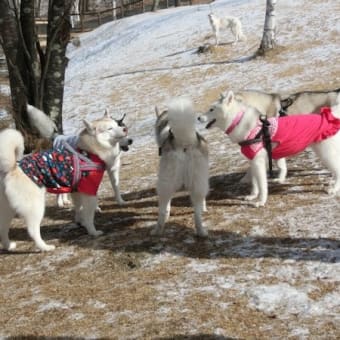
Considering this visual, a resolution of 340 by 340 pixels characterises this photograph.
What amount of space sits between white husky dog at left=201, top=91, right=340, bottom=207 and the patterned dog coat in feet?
5.50

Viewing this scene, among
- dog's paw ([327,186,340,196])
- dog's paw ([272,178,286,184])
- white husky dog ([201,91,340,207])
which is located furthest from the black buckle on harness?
dog's paw ([272,178,286,184])

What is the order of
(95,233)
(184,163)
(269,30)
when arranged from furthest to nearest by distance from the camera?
1. (269,30)
2. (95,233)
3. (184,163)

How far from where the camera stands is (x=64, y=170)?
19.8 feet

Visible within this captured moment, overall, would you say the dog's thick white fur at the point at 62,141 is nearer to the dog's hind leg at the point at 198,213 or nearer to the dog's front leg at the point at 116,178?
the dog's front leg at the point at 116,178

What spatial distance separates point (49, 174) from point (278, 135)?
8.81ft

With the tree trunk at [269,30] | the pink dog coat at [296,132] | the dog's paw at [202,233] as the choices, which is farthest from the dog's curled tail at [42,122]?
the tree trunk at [269,30]

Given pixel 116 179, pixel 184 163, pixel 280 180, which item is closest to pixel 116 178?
pixel 116 179

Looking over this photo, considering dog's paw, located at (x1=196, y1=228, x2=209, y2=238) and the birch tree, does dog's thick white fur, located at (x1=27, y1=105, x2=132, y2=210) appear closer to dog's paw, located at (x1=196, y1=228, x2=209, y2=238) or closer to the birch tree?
dog's paw, located at (x1=196, y1=228, x2=209, y2=238)

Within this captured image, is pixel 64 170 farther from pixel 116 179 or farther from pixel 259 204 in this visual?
pixel 259 204

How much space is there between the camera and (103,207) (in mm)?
7543

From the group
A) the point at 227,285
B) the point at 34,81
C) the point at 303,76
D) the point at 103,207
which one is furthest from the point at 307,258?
the point at 303,76

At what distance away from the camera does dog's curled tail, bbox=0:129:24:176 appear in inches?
216

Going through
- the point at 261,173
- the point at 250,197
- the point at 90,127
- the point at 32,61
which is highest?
the point at 32,61

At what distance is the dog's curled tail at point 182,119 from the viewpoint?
5.20 m
